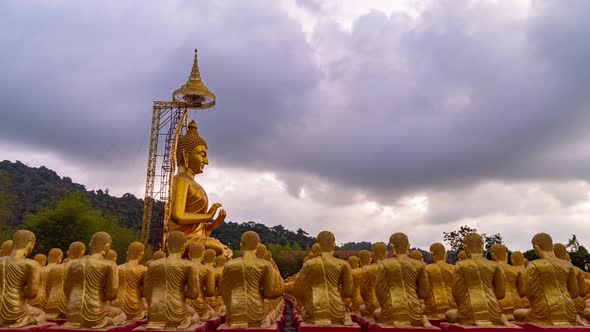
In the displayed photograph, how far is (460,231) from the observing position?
27109 millimetres

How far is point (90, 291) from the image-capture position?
5.33 metres

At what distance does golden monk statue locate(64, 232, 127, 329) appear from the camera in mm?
5219

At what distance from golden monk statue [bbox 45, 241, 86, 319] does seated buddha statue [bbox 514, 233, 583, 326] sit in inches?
257

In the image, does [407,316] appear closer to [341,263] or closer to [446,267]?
[341,263]

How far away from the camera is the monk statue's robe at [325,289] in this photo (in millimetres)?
5320

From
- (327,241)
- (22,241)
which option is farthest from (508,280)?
(22,241)

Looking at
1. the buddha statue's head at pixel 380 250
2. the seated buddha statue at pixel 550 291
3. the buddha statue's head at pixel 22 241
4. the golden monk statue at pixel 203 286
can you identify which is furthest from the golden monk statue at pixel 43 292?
the seated buddha statue at pixel 550 291

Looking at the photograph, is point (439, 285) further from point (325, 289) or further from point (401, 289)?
point (325, 289)

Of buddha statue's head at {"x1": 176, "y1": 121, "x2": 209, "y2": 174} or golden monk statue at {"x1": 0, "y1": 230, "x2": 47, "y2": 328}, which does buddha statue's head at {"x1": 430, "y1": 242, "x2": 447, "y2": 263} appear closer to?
golden monk statue at {"x1": 0, "y1": 230, "x2": 47, "y2": 328}

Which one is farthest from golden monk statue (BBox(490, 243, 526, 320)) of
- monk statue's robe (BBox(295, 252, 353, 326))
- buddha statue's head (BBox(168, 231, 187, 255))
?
buddha statue's head (BBox(168, 231, 187, 255))

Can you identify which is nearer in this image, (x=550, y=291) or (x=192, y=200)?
(x=550, y=291)

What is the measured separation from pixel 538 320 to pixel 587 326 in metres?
0.53

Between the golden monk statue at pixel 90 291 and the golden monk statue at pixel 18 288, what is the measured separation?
461 millimetres

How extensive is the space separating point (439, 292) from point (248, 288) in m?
3.39
